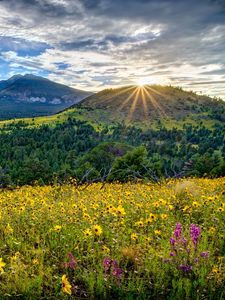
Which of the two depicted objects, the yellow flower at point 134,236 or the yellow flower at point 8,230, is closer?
the yellow flower at point 134,236

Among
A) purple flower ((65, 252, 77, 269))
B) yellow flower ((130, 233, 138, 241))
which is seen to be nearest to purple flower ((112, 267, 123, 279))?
purple flower ((65, 252, 77, 269))

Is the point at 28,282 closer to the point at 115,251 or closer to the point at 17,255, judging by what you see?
the point at 17,255

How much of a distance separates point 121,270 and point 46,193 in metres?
7.84

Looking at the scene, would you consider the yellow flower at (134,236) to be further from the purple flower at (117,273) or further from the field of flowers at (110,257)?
the purple flower at (117,273)

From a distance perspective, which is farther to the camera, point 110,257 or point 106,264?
point 110,257

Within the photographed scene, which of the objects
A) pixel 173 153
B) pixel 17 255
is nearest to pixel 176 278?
pixel 17 255

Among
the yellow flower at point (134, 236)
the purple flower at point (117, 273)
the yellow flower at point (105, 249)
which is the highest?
the yellow flower at point (134, 236)

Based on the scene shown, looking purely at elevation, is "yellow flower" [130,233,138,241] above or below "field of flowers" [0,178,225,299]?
above

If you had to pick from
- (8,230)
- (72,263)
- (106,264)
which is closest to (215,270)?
(106,264)

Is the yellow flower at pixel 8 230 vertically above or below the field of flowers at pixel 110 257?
above

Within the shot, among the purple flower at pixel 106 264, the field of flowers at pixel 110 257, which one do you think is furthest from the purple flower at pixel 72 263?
the purple flower at pixel 106 264

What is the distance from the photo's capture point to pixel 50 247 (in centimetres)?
630

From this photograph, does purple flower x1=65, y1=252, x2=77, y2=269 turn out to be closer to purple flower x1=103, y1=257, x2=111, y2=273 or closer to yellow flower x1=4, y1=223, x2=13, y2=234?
purple flower x1=103, y1=257, x2=111, y2=273

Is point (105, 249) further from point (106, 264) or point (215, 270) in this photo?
point (215, 270)
